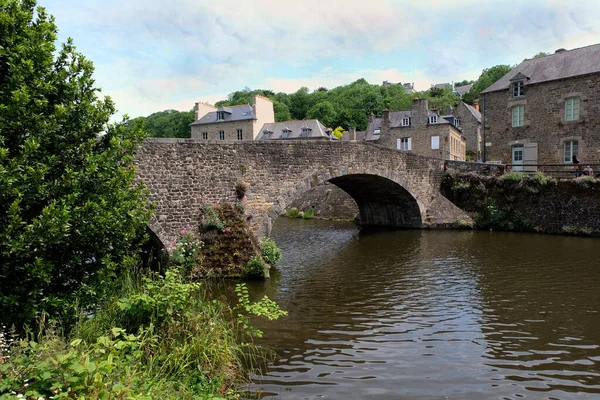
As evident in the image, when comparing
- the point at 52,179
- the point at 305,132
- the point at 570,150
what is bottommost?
the point at 52,179

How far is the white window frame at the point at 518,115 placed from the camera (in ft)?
74.1

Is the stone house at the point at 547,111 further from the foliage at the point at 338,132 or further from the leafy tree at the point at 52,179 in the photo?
the foliage at the point at 338,132

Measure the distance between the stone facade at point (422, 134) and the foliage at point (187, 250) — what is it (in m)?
24.2

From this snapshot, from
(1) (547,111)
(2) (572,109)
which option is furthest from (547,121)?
(2) (572,109)

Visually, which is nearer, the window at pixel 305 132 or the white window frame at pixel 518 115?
the white window frame at pixel 518 115

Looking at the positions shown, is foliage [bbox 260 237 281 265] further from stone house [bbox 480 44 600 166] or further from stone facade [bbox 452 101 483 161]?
stone facade [bbox 452 101 483 161]

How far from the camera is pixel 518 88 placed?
22500 millimetres

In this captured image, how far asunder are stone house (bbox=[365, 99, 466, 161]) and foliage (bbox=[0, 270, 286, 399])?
2970 centimetres

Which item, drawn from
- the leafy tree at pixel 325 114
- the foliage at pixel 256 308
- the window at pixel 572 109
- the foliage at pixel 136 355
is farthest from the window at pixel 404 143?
the foliage at pixel 136 355

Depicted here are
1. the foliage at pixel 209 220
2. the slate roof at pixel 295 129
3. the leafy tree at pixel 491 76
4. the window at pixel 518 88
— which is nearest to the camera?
the foliage at pixel 209 220

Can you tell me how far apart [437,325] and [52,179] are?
6.06 m

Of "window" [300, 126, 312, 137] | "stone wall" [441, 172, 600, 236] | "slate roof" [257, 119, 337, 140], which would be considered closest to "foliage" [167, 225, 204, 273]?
"stone wall" [441, 172, 600, 236]

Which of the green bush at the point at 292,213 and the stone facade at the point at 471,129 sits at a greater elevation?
the stone facade at the point at 471,129

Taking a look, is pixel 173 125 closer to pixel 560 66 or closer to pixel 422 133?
pixel 422 133
